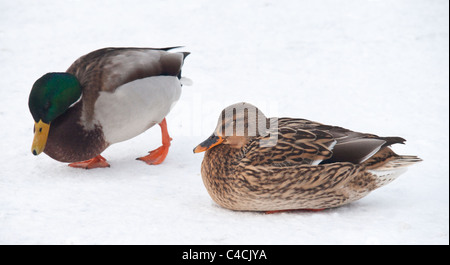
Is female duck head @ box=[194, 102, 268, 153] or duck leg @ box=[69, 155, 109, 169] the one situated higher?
female duck head @ box=[194, 102, 268, 153]

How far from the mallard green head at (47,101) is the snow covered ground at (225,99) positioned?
1.11 feet

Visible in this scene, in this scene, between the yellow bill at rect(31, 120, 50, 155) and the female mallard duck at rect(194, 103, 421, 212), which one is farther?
the yellow bill at rect(31, 120, 50, 155)

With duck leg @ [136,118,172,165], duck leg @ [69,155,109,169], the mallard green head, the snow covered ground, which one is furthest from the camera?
duck leg @ [136,118,172,165]

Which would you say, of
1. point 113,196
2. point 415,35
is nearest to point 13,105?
point 113,196

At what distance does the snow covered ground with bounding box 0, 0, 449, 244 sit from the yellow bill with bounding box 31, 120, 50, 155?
0.24 meters

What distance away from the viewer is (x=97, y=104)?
15.6ft

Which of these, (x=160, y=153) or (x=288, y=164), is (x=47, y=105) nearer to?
(x=160, y=153)

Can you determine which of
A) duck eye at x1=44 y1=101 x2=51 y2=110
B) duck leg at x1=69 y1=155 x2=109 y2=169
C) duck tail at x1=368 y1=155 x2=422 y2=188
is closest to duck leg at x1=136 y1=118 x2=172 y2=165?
duck leg at x1=69 y1=155 x2=109 y2=169

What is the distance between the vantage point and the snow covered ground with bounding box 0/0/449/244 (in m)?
3.64

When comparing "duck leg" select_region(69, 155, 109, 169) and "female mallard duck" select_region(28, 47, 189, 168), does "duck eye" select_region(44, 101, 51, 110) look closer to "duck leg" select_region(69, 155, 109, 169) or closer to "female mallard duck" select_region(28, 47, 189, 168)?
"female mallard duck" select_region(28, 47, 189, 168)

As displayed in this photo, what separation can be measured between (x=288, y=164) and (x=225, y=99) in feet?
8.40

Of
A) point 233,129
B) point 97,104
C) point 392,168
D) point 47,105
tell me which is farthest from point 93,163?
point 392,168

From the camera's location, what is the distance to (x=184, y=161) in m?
5.15

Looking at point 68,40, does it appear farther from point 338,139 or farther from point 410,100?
point 338,139
